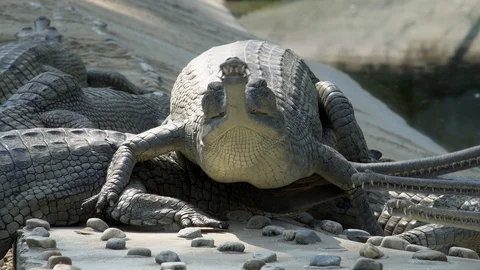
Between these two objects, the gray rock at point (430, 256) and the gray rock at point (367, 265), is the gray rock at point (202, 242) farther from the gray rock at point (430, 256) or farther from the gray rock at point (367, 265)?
the gray rock at point (430, 256)

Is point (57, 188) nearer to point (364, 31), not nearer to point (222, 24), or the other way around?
point (222, 24)

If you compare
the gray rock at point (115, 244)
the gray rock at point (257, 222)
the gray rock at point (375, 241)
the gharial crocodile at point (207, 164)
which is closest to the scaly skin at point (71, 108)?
the gharial crocodile at point (207, 164)

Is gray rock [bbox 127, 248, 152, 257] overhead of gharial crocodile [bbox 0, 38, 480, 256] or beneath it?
beneath

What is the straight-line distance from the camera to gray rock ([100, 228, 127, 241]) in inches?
196

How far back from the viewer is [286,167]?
17.9ft

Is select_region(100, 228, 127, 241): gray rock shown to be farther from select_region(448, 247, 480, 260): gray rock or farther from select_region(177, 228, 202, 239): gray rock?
select_region(448, 247, 480, 260): gray rock

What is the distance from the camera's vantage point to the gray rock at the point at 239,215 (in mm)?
5645

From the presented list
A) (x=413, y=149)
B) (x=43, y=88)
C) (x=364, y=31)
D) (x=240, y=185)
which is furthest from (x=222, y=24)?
(x=240, y=185)

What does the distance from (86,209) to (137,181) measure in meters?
0.38

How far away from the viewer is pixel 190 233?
5.05 m

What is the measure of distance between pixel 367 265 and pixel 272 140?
1.02m

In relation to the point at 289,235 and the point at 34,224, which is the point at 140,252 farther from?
the point at 289,235

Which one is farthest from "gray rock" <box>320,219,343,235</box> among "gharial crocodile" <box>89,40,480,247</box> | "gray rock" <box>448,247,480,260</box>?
"gray rock" <box>448,247,480,260</box>

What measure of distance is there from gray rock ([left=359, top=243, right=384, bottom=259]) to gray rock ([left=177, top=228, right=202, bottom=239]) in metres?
0.70
